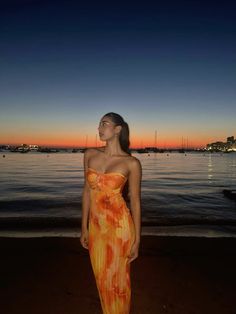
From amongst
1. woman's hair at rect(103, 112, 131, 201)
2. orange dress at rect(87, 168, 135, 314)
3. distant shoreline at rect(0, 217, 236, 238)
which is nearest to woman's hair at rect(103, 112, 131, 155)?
woman's hair at rect(103, 112, 131, 201)

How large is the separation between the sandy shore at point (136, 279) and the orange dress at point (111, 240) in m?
1.86

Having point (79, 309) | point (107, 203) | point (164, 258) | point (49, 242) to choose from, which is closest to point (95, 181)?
point (107, 203)

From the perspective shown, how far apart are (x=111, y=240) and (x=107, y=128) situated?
1.18m

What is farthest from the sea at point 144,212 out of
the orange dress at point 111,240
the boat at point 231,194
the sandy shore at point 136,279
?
the orange dress at point 111,240

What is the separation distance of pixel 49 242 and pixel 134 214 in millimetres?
5642

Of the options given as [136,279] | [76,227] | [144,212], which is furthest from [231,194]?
[136,279]

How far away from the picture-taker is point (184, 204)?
16359 millimetres

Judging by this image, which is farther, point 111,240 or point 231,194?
point 231,194

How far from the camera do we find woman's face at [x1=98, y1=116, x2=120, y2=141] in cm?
299

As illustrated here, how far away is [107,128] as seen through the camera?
2.99m

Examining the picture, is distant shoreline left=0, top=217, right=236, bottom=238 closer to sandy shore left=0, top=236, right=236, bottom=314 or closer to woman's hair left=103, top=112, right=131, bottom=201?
sandy shore left=0, top=236, right=236, bottom=314

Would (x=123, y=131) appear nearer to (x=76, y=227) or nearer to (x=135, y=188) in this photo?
(x=135, y=188)

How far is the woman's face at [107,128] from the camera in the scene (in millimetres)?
2986

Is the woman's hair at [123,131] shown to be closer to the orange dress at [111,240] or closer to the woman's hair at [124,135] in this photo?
the woman's hair at [124,135]
